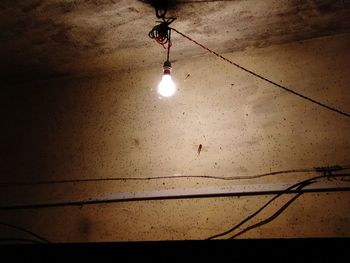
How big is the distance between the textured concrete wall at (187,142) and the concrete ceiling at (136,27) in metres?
0.26

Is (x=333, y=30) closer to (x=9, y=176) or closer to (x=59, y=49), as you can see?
(x=59, y=49)

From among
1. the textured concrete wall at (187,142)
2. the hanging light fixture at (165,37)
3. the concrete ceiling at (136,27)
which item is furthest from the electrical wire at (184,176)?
the concrete ceiling at (136,27)

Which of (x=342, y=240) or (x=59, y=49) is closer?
(x=342, y=240)

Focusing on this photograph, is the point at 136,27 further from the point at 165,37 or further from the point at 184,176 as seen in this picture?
the point at 184,176

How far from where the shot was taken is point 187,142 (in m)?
4.64

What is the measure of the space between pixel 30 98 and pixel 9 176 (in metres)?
1.34

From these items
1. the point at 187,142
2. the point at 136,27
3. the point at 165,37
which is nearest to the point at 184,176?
the point at 187,142

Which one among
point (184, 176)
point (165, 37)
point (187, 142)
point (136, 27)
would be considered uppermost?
point (136, 27)

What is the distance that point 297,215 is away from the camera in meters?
3.85

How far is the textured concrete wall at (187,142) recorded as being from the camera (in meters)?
4.05

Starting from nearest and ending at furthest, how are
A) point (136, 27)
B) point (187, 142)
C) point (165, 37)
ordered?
point (165, 37), point (136, 27), point (187, 142)

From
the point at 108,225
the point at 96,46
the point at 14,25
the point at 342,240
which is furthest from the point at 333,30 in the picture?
the point at 14,25

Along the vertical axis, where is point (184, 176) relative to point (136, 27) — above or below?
below

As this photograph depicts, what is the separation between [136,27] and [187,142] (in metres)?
1.61
